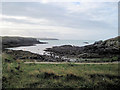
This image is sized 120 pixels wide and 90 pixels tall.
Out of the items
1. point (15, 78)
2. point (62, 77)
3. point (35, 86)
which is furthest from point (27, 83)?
point (62, 77)

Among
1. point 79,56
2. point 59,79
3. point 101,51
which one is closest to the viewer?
point 59,79

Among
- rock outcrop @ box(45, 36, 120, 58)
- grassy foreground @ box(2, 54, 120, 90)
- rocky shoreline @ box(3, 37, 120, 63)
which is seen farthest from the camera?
rock outcrop @ box(45, 36, 120, 58)

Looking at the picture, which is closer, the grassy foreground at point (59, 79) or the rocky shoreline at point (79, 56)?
the grassy foreground at point (59, 79)

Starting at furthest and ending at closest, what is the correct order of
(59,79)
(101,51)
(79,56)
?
(101,51) → (79,56) → (59,79)

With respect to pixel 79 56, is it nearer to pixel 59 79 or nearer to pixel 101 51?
pixel 101 51

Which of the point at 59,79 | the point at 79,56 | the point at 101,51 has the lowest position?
the point at 79,56

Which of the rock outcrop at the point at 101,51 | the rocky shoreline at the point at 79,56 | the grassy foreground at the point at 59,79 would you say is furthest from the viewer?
the rock outcrop at the point at 101,51

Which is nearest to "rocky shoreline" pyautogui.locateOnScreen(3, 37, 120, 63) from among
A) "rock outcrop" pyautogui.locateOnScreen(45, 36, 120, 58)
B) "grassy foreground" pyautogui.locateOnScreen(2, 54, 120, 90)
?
"rock outcrop" pyautogui.locateOnScreen(45, 36, 120, 58)

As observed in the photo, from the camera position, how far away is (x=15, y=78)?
1060 centimetres

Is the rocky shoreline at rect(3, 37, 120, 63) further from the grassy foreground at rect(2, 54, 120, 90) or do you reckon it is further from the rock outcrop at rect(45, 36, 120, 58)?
the grassy foreground at rect(2, 54, 120, 90)

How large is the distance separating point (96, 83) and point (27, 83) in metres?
5.52

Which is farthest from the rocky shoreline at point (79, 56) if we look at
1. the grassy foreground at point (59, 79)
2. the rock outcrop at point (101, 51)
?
the grassy foreground at point (59, 79)

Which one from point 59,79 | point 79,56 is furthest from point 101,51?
point 59,79

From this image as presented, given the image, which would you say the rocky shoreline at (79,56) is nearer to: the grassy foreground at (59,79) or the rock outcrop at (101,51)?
the rock outcrop at (101,51)
